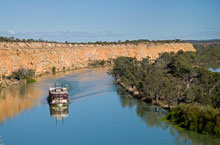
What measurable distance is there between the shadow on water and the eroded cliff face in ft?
68.2

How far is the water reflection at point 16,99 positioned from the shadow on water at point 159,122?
7907 millimetres

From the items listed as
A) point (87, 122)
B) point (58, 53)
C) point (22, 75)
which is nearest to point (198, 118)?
point (87, 122)

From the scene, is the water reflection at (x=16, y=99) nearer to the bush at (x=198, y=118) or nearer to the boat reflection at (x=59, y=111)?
the boat reflection at (x=59, y=111)

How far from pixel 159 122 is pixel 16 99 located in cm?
1427

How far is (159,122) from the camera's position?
22469mm

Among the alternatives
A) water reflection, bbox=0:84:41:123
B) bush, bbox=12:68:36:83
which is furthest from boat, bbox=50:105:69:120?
bush, bbox=12:68:36:83

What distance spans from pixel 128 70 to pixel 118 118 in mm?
15439

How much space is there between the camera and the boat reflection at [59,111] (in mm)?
25087

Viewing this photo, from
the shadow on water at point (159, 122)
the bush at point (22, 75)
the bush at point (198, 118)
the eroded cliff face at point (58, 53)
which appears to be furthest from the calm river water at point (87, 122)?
the eroded cliff face at point (58, 53)

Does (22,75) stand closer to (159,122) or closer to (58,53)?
(58,53)

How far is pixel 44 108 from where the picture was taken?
27500 millimetres

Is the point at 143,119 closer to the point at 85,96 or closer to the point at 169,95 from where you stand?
the point at 169,95

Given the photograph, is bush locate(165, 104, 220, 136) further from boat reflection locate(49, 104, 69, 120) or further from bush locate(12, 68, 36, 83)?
bush locate(12, 68, 36, 83)

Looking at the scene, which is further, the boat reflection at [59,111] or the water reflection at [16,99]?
the water reflection at [16,99]
